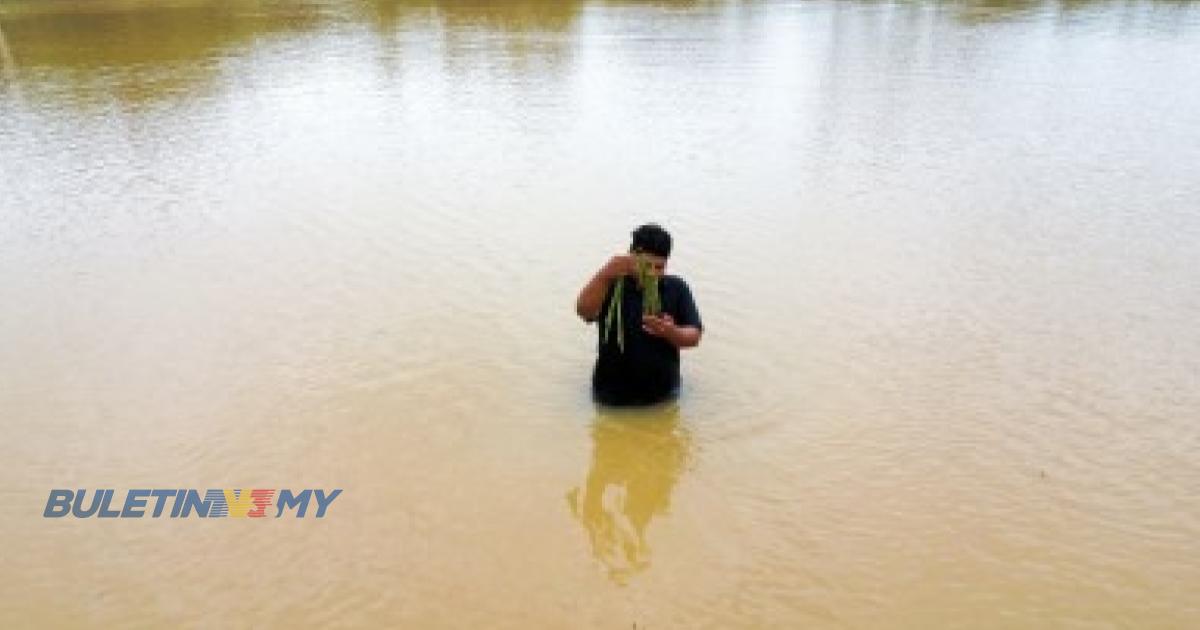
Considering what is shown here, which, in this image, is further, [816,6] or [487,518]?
[816,6]

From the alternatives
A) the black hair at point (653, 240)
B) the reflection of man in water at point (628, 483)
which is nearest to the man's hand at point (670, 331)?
the black hair at point (653, 240)

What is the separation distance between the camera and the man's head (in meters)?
4.95

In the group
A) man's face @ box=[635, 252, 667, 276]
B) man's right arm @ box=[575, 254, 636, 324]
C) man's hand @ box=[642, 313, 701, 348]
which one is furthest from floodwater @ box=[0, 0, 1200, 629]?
man's face @ box=[635, 252, 667, 276]

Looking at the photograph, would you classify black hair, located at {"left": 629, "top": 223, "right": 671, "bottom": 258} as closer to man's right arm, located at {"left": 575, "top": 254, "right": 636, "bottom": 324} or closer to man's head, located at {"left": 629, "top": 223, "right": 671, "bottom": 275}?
man's head, located at {"left": 629, "top": 223, "right": 671, "bottom": 275}

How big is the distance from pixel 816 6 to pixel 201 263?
1153 inches

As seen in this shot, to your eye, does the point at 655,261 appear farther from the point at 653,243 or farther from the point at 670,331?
the point at 670,331

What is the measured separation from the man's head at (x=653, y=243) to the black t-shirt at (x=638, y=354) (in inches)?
8.2

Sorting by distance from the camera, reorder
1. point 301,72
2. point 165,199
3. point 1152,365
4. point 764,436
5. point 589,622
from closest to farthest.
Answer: point 589,622, point 764,436, point 1152,365, point 165,199, point 301,72

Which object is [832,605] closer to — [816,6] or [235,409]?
[235,409]

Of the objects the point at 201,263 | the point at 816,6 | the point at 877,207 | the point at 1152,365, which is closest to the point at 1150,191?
the point at 877,207

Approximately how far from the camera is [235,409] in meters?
5.71

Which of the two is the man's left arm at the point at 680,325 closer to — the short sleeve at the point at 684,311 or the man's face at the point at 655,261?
the short sleeve at the point at 684,311

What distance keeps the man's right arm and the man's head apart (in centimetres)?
9

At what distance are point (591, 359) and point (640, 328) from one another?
3.60ft
